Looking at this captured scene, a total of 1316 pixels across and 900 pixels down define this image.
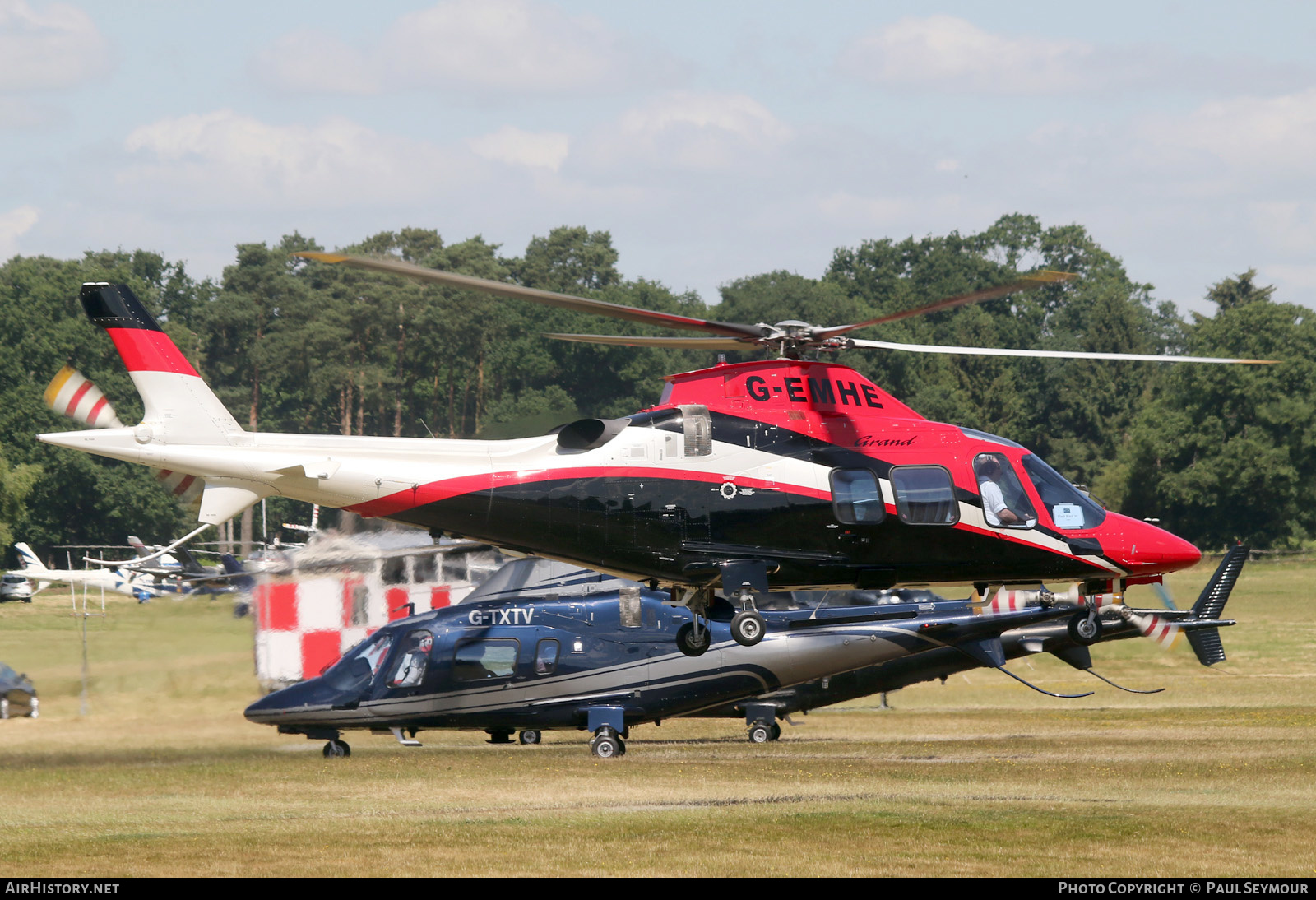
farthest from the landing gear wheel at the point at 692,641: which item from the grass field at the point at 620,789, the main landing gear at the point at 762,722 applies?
the main landing gear at the point at 762,722

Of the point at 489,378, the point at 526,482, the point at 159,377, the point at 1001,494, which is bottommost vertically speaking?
the point at 1001,494

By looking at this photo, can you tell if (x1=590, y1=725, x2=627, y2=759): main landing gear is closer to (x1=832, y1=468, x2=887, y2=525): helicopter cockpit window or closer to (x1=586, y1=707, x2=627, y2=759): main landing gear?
(x1=586, y1=707, x2=627, y2=759): main landing gear

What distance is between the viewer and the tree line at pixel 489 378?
273 ft

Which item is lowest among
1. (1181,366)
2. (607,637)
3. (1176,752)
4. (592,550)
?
(1176,752)

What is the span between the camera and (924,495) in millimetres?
18016

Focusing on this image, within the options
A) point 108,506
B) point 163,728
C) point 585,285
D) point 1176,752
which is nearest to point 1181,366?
point 585,285

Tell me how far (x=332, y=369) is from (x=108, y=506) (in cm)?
1434

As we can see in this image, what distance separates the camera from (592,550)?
1741 cm

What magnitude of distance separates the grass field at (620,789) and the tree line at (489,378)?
49822mm

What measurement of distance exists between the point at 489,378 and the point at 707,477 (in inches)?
2877

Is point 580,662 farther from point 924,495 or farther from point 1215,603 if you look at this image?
point 1215,603

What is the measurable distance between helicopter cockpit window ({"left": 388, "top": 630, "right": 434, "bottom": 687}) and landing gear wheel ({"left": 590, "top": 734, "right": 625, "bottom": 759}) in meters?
2.79

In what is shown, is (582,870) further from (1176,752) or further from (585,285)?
(585,285)

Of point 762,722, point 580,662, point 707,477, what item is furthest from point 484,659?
point 707,477
